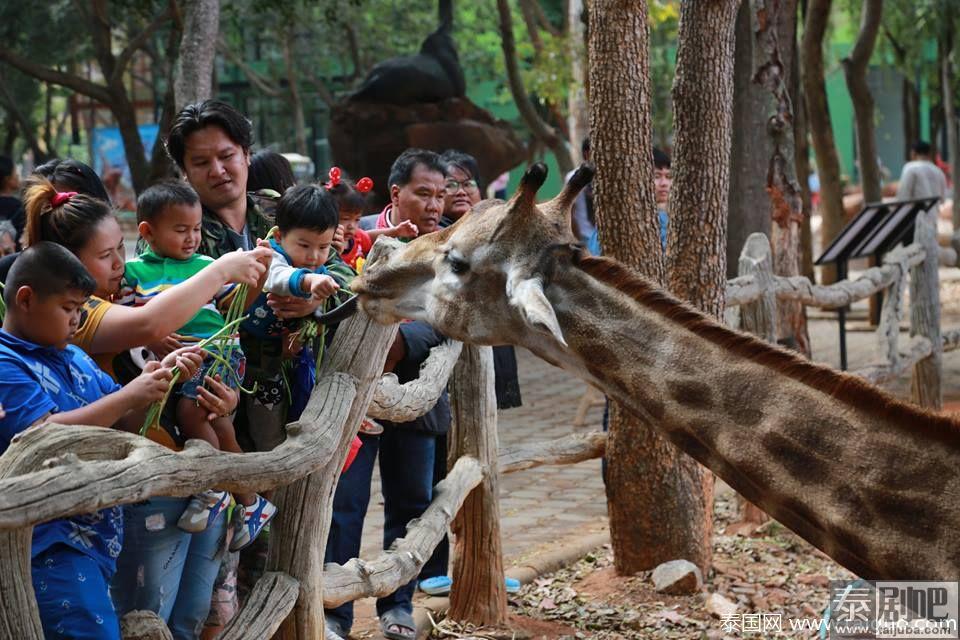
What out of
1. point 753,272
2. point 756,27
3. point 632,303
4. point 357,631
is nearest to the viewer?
point 632,303

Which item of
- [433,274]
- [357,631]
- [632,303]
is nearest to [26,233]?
[433,274]

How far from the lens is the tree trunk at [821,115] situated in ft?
50.3

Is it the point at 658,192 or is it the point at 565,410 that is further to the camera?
the point at 565,410

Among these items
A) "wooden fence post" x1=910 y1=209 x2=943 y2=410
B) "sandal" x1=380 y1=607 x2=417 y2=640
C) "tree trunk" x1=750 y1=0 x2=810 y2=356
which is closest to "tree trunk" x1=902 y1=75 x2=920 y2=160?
"wooden fence post" x1=910 y1=209 x2=943 y2=410

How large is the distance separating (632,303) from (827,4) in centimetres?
1260

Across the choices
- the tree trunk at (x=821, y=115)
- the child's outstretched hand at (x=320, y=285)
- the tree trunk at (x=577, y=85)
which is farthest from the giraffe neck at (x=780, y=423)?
the tree trunk at (x=821, y=115)

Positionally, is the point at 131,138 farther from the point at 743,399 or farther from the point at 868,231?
the point at 743,399

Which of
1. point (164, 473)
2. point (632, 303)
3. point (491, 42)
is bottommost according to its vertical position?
point (164, 473)

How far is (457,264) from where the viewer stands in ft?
13.2

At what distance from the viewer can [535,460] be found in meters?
6.21

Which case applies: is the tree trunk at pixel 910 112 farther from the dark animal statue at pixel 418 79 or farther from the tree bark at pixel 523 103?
the tree bark at pixel 523 103

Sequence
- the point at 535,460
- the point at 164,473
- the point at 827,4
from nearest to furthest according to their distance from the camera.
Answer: the point at 164,473 < the point at 535,460 < the point at 827,4

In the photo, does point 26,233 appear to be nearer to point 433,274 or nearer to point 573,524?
point 433,274

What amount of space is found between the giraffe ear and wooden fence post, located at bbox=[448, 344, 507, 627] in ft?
5.74
